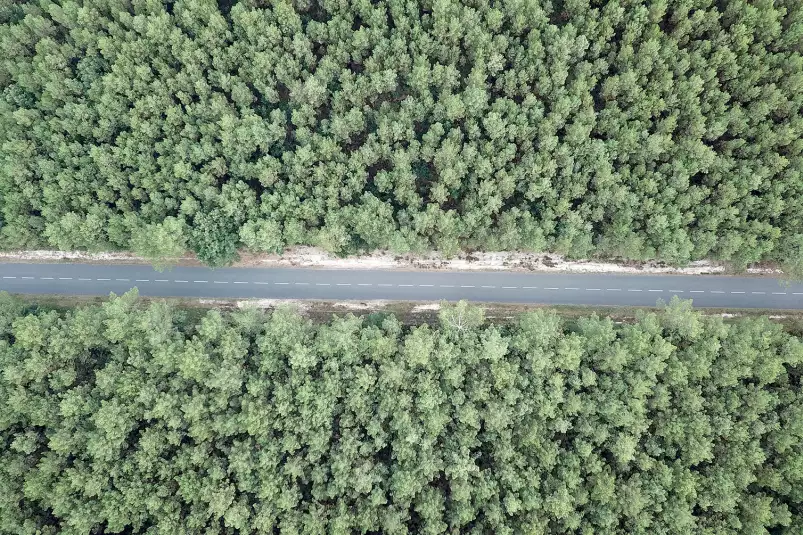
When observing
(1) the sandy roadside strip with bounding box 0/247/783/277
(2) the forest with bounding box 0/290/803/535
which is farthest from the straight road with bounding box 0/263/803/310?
(2) the forest with bounding box 0/290/803/535

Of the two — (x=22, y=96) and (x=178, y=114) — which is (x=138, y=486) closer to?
(x=178, y=114)

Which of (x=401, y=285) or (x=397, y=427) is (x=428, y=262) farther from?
(x=397, y=427)

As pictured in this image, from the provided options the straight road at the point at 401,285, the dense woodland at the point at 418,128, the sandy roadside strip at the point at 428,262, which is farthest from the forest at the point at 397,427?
the dense woodland at the point at 418,128

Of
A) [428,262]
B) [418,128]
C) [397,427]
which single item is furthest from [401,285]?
[418,128]

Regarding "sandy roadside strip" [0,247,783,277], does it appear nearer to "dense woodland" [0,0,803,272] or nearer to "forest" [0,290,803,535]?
"dense woodland" [0,0,803,272]

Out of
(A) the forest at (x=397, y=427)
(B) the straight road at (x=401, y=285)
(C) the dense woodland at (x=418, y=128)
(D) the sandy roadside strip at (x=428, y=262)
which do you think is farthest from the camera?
(D) the sandy roadside strip at (x=428, y=262)

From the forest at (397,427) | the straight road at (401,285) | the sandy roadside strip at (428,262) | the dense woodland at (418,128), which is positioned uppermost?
the dense woodland at (418,128)

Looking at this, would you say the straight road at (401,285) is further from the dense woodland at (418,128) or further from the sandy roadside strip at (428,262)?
the dense woodland at (418,128)
